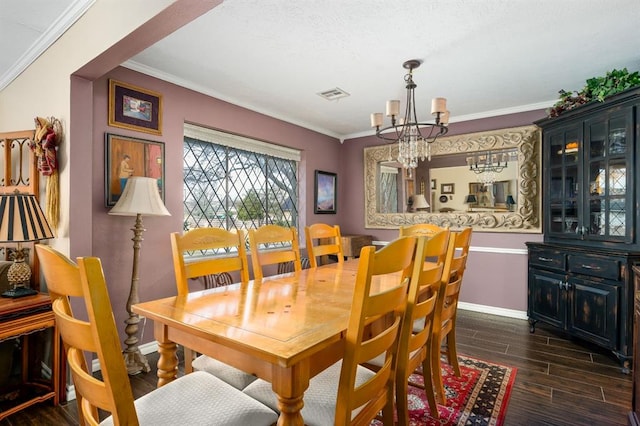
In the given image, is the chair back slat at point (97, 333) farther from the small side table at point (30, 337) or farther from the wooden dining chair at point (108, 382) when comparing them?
the small side table at point (30, 337)

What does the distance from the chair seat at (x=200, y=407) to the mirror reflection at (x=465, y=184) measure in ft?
11.9

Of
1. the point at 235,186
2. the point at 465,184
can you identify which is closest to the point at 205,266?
Answer: the point at 235,186

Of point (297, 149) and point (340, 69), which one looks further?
point (297, 149)

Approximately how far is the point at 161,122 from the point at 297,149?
Result: 6.23ft

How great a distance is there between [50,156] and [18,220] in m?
0.46

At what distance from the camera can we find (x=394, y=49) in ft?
8.07

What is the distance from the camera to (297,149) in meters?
4.45

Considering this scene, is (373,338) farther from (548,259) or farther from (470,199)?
(470,199)

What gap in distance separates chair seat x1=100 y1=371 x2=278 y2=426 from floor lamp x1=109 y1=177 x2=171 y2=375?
4.64ft

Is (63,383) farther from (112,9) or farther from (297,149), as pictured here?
(297,149)

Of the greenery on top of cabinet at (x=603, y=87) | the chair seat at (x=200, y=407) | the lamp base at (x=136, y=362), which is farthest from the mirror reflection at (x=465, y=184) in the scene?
the chair seat at (x=200, y=407)

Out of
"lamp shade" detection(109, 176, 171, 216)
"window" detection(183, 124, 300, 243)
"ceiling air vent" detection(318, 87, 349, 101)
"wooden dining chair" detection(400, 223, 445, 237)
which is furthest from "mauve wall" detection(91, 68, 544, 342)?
"wooden dining chair" detection(400, 223, 445, 237)

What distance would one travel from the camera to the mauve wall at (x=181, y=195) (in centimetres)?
253

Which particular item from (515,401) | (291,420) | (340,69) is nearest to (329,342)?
(291,420)
